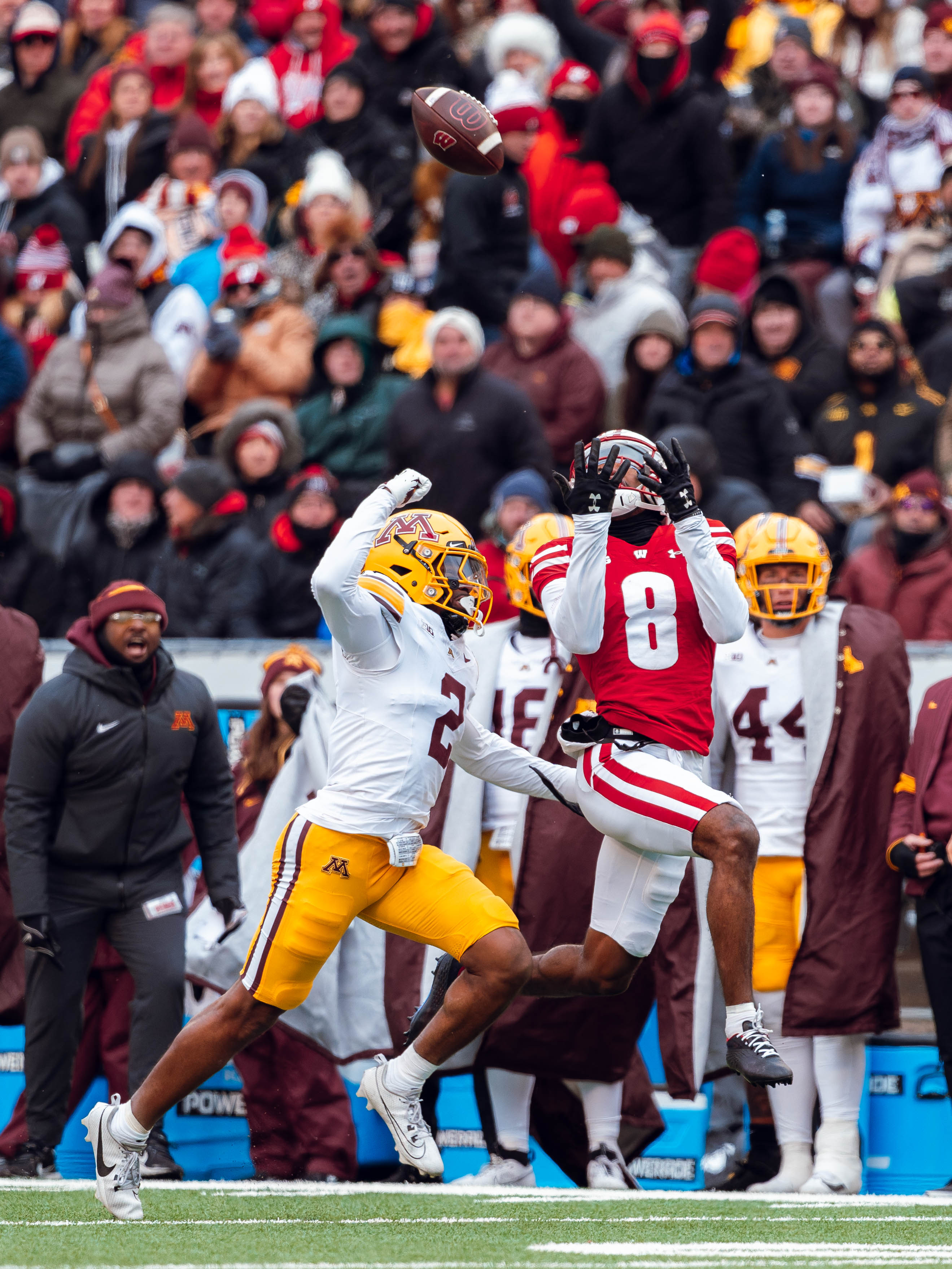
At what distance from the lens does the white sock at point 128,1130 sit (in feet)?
18.4

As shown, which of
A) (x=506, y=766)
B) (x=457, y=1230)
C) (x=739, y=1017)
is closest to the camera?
(x=457, y=1230)

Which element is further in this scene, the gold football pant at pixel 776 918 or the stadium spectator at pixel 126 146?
the stadium spectator at pixel 126 146

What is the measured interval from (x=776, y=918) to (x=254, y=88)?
714 cm

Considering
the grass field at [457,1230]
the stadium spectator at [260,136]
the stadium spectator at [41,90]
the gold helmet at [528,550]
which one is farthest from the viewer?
the stadium spectator at [41,90]

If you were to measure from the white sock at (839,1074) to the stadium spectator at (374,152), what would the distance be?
6307 millimetres

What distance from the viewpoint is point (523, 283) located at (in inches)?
402

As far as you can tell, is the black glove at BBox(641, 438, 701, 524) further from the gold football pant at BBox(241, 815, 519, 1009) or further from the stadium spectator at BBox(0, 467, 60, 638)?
the stadium spectator at BBox(0, 467, 60, 638)

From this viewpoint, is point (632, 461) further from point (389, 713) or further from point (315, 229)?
point (315, 229)

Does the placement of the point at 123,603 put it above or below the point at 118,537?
below

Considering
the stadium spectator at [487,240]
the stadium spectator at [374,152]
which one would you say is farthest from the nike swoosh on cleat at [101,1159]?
the stadium spectator at [374,152]

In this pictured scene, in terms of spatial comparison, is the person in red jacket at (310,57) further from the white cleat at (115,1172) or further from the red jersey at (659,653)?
the white cleat at (115,1172)

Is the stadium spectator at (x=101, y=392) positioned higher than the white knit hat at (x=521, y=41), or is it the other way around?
the white knit hat at (x=521, y=41)

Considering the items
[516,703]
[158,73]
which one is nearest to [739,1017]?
[516,703]

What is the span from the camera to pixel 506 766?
244 inches
